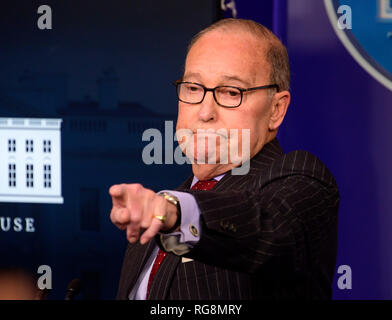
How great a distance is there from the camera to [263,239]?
1005 millimetres

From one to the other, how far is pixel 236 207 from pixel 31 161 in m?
1.84

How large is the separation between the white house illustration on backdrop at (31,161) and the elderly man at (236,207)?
1.23 metres

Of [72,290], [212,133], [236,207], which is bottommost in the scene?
[72,290]

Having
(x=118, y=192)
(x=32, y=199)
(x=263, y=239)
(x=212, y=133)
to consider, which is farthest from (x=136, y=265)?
(x=32, y=199)

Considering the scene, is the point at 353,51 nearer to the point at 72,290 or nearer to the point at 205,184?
the point at 205,184

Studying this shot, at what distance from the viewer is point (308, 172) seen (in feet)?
3.94

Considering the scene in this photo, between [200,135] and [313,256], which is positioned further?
[200,135]

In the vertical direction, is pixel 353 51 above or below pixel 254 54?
above

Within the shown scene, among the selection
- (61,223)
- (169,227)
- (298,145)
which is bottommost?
(61,223)

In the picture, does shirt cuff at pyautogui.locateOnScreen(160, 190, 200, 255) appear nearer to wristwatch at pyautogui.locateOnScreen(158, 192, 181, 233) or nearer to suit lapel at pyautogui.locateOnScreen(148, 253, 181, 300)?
wristwatch at pyautogui.locateOnScreen(158, 192, 181, 233)

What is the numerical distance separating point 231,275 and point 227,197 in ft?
0.86

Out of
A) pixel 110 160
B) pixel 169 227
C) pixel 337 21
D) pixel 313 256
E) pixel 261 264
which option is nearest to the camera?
pixel 169 227

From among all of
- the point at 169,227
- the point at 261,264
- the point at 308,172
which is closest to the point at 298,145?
the point at 308,172

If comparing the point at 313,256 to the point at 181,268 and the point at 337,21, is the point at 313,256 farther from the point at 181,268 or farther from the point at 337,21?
the point at 337,21
